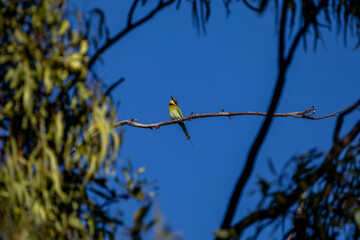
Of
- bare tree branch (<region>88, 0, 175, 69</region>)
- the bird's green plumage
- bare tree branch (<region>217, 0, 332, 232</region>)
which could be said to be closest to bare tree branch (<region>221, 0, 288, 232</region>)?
bare tree branch (<region>217, 0, 332, 232</region>)

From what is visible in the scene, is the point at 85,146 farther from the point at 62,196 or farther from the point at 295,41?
the point at 295,41

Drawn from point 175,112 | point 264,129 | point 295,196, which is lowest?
point 295,196

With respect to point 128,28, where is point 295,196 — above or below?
below

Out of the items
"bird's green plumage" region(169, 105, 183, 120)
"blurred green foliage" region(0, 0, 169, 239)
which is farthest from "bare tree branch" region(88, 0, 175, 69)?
"bird's green plumage" region(169, 105, 183, 120)

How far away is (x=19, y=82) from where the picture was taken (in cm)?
292

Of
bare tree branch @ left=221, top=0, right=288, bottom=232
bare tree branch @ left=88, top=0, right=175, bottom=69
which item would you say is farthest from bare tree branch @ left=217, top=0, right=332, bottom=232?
bare tree branch @ left=88, top=0, right=175, bottom=69

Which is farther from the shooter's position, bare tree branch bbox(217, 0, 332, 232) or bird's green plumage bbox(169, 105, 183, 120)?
bird's green plumage bbox(169, 105, 183, 120)

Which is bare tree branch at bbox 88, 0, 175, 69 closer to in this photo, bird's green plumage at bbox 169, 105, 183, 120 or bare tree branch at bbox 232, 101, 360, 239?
bare tree branch at bbox 232, 101, 360, 239

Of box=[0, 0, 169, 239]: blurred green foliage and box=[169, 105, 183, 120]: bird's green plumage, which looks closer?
box=[0, 0, 169, 239]: blurred green foliage

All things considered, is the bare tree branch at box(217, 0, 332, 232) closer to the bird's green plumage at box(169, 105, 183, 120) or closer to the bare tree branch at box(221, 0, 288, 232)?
the bare tree branch at box(221, 0, 288, 232)

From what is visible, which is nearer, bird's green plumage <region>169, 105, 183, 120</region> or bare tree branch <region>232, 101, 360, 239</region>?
bare tree branch <region>232, 101, 360, 239</region>

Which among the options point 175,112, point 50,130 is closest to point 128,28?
point 50,130

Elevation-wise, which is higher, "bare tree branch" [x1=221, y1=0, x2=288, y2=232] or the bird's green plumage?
the bird's green plumage

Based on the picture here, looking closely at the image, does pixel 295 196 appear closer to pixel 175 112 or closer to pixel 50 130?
pixel 50 130
